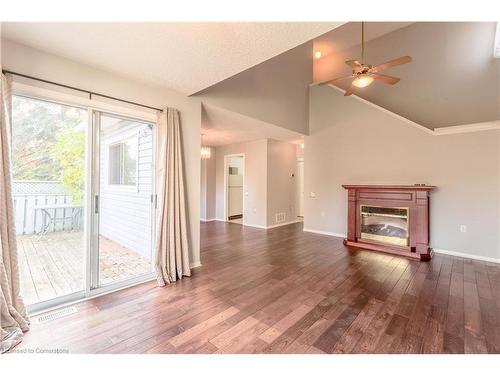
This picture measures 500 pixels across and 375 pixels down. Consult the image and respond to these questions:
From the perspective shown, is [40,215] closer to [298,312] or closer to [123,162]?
[123,162]

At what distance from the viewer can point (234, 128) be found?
4969 millimetres

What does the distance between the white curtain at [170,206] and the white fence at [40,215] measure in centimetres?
89

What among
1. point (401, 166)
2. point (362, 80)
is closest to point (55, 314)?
point (362, 80)

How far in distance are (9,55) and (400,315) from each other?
4.29 meters

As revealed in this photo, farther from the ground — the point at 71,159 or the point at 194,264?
the point at 71,159

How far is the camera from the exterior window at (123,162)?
2861mm

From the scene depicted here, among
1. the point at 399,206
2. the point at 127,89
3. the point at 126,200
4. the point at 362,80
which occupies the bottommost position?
the point at 399,206

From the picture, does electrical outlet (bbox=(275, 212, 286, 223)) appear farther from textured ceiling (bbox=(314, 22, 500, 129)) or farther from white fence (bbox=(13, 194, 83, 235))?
white fence (bbox=(13, 194, 83, 235))

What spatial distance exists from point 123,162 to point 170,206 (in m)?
0.89

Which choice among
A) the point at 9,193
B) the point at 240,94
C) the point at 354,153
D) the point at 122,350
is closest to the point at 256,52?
the point at 240,94

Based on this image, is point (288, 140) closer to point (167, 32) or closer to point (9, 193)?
point (167, 32)

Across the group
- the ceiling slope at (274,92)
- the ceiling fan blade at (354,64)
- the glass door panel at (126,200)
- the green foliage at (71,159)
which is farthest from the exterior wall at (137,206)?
the ceiling fan blade at (354,64)

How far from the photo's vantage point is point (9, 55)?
195 centimetres

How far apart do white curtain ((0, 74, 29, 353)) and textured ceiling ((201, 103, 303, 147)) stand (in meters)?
2.21
